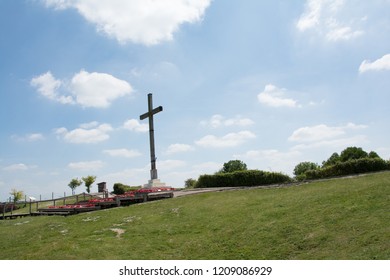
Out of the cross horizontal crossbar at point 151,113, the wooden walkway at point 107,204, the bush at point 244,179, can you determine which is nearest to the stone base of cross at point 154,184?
the bush at point 244,179

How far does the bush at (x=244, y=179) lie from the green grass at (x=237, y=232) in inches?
365

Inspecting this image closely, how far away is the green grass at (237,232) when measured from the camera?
28.2 feet

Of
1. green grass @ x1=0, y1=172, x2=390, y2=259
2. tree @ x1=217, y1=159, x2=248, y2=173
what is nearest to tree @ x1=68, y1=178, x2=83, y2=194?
tree @ x1=217, y1=159, x2=248, y2=173

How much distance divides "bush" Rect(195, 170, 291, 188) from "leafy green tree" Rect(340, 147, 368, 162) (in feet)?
43.2

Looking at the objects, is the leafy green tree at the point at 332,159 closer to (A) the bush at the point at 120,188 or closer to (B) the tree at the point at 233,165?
(B) the tree at the point at 233,165

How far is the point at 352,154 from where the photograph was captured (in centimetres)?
3553

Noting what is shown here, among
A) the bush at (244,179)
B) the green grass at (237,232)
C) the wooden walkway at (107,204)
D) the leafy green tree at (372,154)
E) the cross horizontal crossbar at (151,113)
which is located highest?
the cross horizontal crossbar at (151,113)

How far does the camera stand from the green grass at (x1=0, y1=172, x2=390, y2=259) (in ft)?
28.2

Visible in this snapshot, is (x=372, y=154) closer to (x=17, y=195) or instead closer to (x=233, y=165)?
(x=233, y=165)

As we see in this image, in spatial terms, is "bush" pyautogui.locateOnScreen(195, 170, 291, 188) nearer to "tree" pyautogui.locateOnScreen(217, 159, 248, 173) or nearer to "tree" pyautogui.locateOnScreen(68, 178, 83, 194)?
"tree" pyautogui.locateOnScreen(217, 159, 248, 173)

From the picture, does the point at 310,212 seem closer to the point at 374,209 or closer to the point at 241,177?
the point at 374,209

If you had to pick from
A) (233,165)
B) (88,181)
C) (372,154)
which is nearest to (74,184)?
(88,181)
